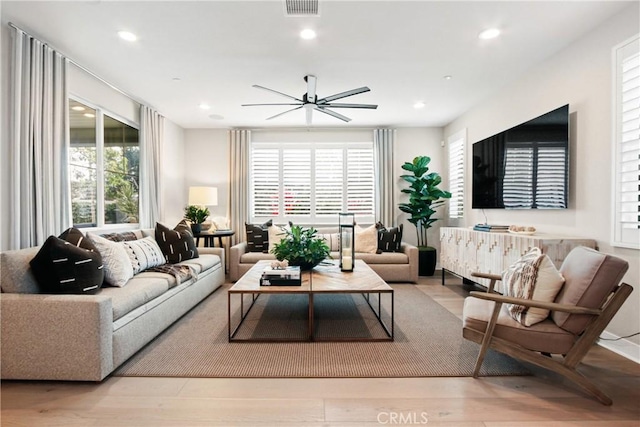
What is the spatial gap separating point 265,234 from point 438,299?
8.98ft

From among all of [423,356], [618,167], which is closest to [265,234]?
[423,356]

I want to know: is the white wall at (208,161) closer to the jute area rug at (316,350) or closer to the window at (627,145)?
the jute area rug at (316,350)

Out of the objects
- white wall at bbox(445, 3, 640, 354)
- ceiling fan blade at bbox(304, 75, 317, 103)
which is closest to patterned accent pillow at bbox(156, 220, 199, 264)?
ceiling fan blade at bbox(304, 75, 317, 103)

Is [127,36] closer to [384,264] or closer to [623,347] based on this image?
[384,264]

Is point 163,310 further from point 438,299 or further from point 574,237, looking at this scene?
point 574,237

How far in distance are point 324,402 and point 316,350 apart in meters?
0.64

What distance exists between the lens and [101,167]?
3.77 m

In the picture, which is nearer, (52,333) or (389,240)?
(52,333)

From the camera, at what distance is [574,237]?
2770 millimetres

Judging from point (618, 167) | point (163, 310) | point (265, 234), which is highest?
point (618, 167)

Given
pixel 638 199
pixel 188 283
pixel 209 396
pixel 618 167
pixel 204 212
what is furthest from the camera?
pixel 204 212

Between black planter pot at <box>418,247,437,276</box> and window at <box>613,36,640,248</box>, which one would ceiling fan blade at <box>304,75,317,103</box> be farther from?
black planter pot at <box>418,247,437,276</box>

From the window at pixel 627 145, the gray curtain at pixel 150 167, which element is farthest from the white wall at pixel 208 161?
the window at pixel 627 145

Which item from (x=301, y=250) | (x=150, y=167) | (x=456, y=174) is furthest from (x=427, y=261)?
(x=150, y=167)
